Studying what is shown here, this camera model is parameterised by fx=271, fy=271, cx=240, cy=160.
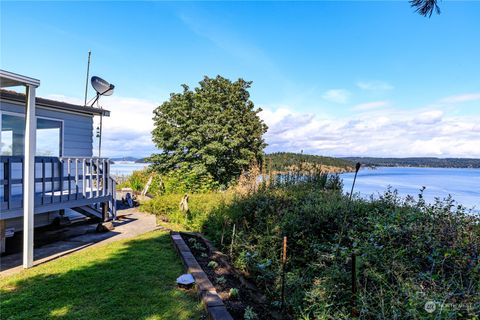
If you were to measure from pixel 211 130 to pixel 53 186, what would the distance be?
1021 centimetres

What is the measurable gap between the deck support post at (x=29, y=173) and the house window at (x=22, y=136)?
2.56 m

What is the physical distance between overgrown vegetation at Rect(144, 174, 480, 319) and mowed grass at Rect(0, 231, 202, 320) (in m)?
1.15

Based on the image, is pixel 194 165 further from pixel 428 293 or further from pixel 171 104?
pixel 428 293

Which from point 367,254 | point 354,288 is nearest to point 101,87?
point 367,254

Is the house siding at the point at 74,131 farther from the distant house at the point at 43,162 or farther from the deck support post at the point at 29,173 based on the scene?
the deck support post at the point at 29,173

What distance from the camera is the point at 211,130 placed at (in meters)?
15.3

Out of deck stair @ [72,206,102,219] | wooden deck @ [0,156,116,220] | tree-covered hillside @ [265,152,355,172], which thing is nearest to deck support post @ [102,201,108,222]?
deck stair @ [72,206,102,219]

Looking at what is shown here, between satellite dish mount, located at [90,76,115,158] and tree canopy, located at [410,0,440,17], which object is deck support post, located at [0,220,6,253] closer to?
satellite dish mount, located at [90,76,115,158]

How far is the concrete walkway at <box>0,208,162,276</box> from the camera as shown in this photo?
4810 mm

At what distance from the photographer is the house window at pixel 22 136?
21.0ft

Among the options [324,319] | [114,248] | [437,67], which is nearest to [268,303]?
[324,319]

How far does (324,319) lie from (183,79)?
1652 centimetres

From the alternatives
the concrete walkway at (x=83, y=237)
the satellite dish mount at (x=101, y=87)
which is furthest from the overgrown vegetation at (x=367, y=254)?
the satellite dish mount at (x=101, y=87)

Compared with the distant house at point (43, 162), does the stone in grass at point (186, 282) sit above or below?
below
